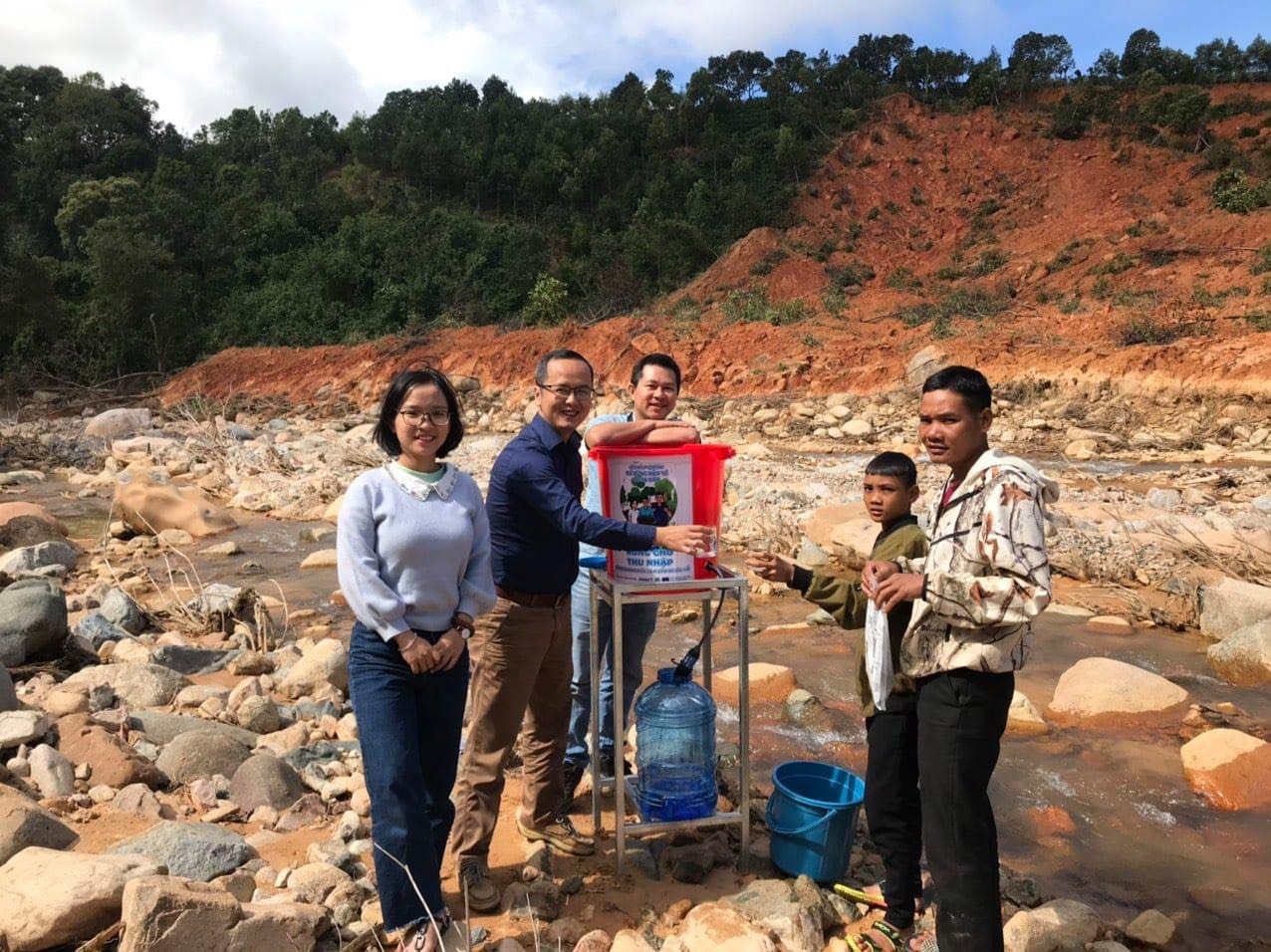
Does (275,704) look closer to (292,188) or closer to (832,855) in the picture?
(832,855)

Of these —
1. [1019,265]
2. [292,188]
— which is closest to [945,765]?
[1019,265]

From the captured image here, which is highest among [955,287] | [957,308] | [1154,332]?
[955,287]

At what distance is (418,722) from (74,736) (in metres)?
2.23

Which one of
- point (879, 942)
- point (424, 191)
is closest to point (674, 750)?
point (879, 942)

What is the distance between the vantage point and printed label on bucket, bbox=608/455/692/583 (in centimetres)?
292

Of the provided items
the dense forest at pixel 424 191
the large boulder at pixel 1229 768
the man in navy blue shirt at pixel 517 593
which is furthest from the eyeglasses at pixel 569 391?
the dense forest at pixel 424 191

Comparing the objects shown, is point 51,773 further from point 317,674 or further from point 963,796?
point 963,796

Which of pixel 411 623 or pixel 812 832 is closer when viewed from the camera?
pixel 411 623

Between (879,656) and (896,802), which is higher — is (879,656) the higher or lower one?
the higher one

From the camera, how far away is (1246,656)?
19.1 feet

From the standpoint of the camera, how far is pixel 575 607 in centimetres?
360

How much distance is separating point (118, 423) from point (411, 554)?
1988 centimetres

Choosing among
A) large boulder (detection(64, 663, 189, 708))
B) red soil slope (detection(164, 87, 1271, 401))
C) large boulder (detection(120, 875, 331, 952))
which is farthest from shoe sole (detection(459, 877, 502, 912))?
red soil slope (detection(164, 87, 1271, 401))

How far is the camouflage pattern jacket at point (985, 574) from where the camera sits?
2.17 meters
